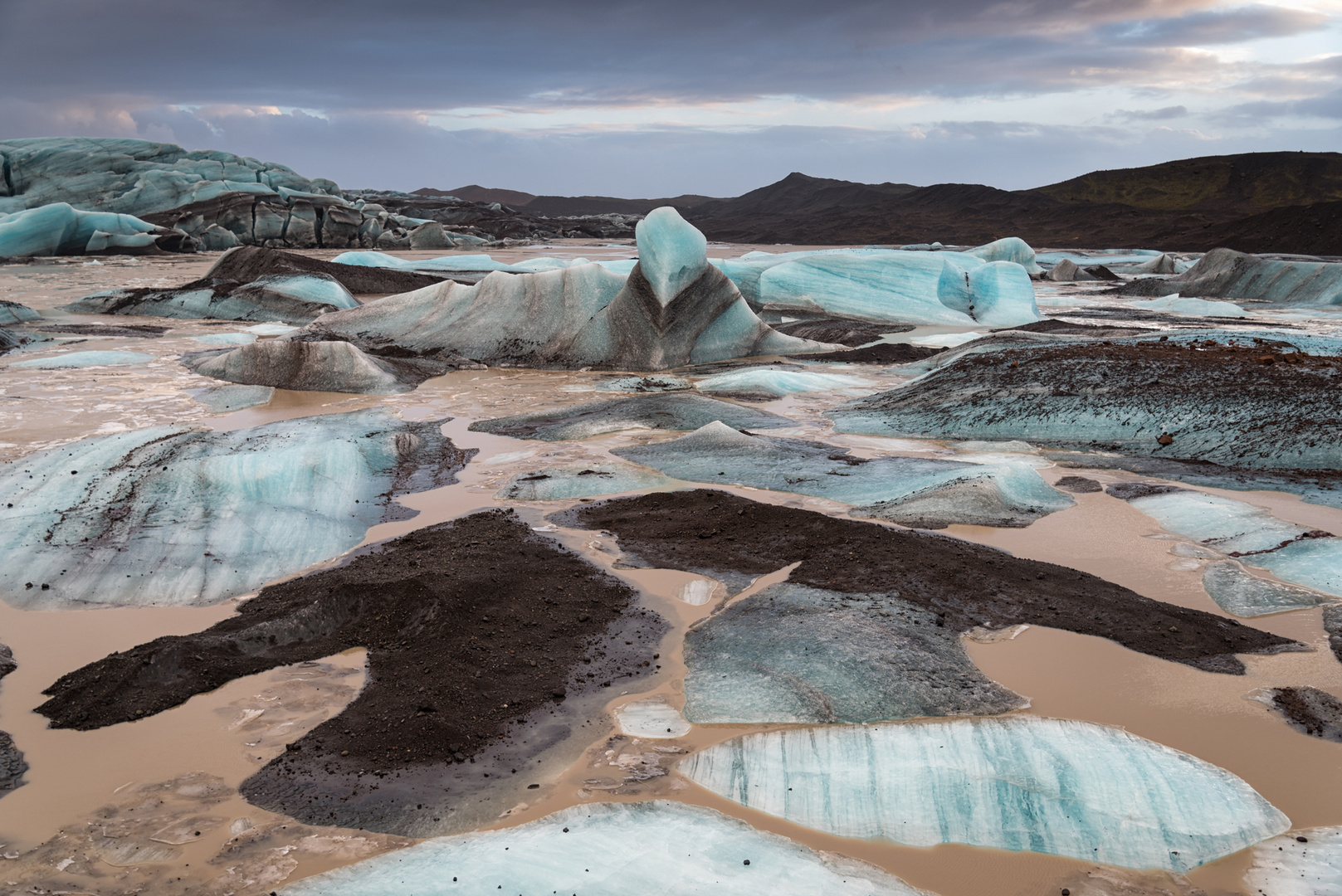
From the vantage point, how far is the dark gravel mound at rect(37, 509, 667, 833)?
9.41ft

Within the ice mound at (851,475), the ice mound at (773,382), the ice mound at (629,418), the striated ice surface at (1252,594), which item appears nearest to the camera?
the striated ice surface at (1252,594)

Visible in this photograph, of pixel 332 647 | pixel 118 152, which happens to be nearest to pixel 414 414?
pixel 332 647

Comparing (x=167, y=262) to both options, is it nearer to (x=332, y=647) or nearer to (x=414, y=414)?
(x=414, y=414)

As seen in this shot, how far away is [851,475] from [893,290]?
985 centimetres

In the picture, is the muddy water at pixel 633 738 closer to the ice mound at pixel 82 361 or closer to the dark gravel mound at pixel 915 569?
the dark gravel mound at pixel 915 569

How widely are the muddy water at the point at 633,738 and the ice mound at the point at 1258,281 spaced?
15.5 metres

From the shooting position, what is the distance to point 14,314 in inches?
536

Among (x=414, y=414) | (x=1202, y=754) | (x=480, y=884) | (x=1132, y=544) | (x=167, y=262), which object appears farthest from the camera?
(x=167, y=262)

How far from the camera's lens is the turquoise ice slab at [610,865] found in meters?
2.44

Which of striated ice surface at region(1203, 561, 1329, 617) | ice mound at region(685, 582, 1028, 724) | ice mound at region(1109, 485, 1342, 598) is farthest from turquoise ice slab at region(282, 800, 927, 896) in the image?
ice mound at region(1109, 485, 1342, 598)

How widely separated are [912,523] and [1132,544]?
119cm

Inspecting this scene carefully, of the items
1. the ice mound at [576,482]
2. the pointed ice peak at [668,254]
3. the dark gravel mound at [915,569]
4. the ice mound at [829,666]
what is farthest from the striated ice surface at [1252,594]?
the pointed ice peak at [668,254]

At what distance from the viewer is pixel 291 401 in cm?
906

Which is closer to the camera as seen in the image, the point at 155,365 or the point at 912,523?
the point at 912,523
